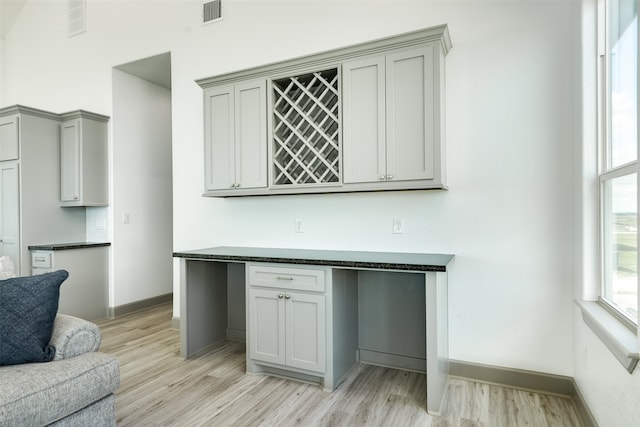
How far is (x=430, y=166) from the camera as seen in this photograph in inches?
94.0

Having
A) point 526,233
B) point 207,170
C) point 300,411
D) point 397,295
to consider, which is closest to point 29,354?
point 300,411

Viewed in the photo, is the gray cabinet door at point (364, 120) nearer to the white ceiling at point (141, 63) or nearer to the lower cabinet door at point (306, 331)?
the lower cabinet door at point (306, 331)

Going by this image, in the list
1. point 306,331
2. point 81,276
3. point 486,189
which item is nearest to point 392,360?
point 306,331

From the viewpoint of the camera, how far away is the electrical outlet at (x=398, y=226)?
277 centimetres

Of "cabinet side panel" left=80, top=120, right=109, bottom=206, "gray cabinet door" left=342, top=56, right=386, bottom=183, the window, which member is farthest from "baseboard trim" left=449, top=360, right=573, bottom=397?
"cabinet side panel" left=80, top=120, right=109, bottom=206

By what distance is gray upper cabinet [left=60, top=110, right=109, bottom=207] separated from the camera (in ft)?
13.3

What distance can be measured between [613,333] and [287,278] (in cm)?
175

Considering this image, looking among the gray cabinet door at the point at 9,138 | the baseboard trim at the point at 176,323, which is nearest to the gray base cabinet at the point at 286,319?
the baseboard trim at the point at 176,323

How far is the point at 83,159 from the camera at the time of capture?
13.4ft

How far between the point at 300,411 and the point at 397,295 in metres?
1.07

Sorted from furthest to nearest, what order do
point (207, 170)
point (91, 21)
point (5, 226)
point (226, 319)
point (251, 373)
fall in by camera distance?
point (91, 21)
point (5, 226)
point (226, 319)
point (207, 170)
point (251, 373)

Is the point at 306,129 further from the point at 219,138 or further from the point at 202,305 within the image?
the point at 202,305

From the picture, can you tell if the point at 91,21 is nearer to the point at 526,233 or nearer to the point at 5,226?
the point at 5,226

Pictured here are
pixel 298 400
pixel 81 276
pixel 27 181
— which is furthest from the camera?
pixel 81 276
